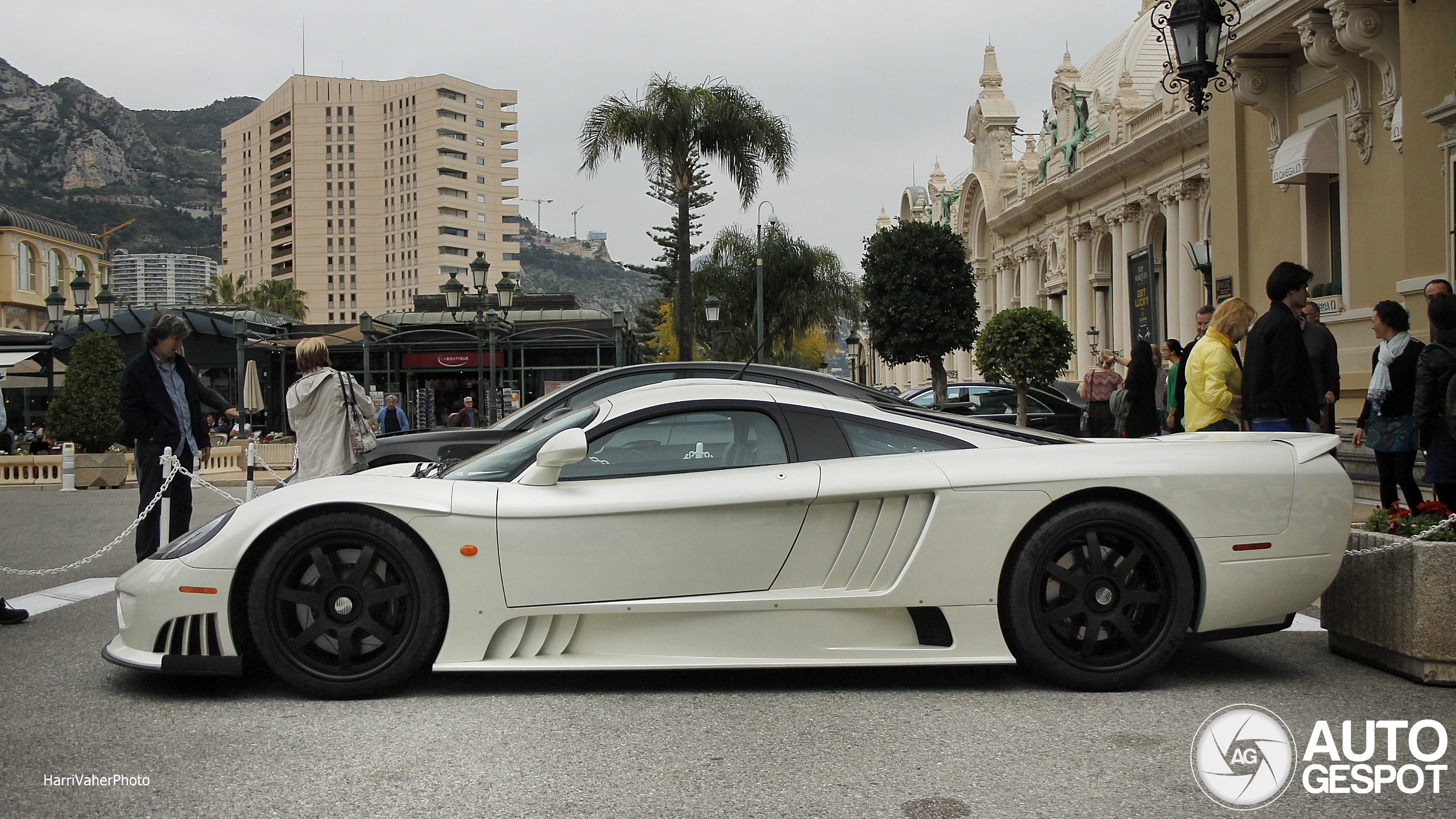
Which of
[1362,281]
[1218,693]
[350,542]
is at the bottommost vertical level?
[1218,693]

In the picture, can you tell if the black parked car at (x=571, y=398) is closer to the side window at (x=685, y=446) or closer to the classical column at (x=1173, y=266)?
the side window at (x=685, y=446)

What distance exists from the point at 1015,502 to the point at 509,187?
12764cm

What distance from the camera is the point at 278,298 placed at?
308 feet

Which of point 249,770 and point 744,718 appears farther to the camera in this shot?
point 744,718

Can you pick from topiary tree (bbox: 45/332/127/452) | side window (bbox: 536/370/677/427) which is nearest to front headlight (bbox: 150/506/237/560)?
side window (bbox: 536/370/677/427)

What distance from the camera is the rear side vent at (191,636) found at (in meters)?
4.01

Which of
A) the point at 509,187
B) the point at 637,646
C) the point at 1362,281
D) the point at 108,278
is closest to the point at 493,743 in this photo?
the point at 637,646

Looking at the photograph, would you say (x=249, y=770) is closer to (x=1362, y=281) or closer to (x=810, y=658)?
(x=810, y=658)

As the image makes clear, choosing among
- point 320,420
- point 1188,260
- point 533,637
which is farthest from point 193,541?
point 1188,260

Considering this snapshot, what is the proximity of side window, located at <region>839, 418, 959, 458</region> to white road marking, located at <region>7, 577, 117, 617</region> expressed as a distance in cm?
445

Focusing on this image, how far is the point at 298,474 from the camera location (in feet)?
23.4

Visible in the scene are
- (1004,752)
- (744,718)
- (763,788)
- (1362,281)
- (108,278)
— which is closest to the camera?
(763,788)

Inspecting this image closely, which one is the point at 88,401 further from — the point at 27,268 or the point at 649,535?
the point at 27,268

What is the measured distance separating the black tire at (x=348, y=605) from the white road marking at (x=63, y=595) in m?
2.75
